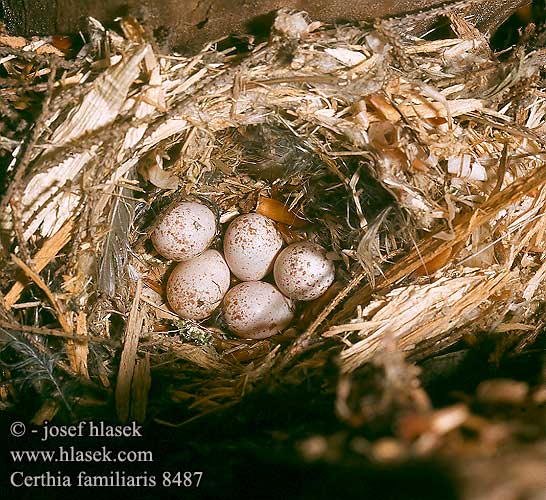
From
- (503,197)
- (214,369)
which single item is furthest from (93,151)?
(503,197)

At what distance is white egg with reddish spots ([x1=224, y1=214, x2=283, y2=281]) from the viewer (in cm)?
184

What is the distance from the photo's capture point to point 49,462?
4.45ft

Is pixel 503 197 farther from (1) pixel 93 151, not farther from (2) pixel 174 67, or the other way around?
(1) pixel 93 151

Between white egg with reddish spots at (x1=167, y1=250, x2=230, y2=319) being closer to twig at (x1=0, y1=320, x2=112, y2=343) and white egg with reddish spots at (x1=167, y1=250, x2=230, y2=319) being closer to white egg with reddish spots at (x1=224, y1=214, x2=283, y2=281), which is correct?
white egg with reddish spots at (x1=224, y1=214, x2=283, y2=281)

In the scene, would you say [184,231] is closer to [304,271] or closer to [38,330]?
[304,271]

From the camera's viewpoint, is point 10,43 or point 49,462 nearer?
point 49,462

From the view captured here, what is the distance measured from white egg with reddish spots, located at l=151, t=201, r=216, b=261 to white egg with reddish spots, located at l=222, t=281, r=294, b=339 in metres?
0.21

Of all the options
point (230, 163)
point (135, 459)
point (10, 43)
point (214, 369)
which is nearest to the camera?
point (135, 459)

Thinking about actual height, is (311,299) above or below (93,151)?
below

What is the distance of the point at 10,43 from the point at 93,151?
1.41 feet

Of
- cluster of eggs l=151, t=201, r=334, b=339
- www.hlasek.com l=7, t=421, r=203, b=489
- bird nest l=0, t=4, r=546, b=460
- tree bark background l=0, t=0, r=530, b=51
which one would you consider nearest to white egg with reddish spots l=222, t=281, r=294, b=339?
cluster of eggs l=151, t=201, r=334, b=339

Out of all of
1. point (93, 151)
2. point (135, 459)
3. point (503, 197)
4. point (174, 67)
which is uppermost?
point (174, 67)

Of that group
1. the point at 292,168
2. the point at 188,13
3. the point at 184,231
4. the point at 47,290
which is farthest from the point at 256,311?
the point at 188,13

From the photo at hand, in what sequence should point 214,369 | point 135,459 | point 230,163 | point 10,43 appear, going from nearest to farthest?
point 135,459
point 10,43
point 214,369
point 230,163
